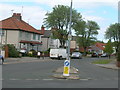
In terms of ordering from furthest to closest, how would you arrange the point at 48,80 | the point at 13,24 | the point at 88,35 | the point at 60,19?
the point at 88,35
the point at 60,19
the point at 13,24
the point at 48,80

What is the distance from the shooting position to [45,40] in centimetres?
8419

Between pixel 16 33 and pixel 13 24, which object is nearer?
pixel 16 33

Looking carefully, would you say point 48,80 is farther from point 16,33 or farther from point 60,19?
point 60,19

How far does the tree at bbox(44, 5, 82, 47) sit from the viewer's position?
7462 cm

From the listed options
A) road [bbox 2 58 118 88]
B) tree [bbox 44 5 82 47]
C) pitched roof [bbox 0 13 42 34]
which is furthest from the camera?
tree [bbox 44 5 82 47]

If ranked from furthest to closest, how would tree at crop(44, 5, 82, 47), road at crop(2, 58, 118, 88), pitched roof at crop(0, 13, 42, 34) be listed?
tree at crop(44, 5, 82, 47)
pitched roof at crop(0, 13, 42, 34)
road at crop(2, 58, 118, 88)

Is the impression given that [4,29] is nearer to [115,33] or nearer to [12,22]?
[12,22]

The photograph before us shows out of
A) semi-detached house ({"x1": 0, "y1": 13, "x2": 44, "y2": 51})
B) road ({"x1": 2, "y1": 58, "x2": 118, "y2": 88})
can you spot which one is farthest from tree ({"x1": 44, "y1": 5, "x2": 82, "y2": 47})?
road ({"x1": 2, "y1": 58, "x2": 118, "y2": 88})

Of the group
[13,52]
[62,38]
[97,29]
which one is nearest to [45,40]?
[62,38]

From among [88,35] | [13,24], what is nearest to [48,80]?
[13,24]

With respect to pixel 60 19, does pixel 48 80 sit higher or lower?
lower

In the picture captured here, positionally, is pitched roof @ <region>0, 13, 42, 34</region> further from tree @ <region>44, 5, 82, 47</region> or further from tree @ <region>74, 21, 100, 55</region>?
tree @ <region>74, 21, 100, 55</region>

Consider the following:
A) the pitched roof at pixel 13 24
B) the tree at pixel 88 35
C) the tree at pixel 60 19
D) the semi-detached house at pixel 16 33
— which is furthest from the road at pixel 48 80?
the tree at pixel 88 35

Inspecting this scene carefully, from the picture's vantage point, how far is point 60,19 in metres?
75.3
